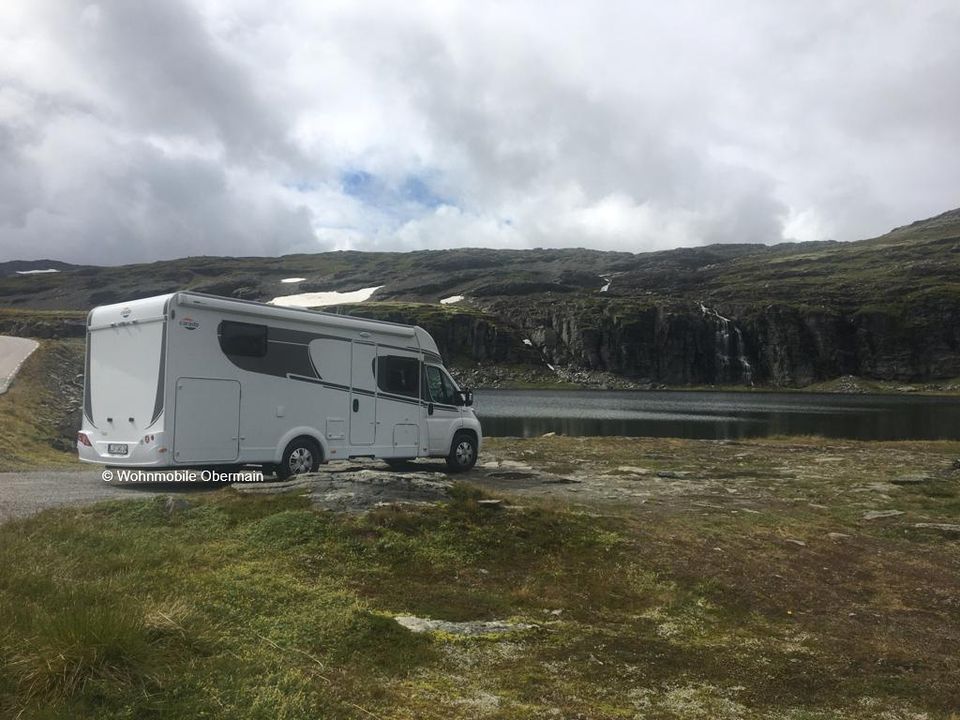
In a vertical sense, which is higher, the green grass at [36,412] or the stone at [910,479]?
the green grass at [36,412]

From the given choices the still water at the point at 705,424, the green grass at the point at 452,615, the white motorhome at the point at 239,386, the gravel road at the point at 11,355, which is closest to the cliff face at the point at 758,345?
the still water at the point at 705,424

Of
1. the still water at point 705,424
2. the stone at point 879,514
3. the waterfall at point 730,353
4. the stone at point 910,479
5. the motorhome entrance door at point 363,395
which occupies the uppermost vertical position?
the waterfall at point 730,353

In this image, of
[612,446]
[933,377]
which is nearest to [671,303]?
[933,377]

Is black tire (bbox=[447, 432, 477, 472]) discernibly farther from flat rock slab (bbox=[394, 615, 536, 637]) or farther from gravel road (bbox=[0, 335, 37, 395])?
gravel road (bbox=[0, 335, 37, 395])

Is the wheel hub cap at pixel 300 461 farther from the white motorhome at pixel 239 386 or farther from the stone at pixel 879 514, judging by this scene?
the stone at pixel 879 514

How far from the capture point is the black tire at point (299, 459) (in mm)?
13953

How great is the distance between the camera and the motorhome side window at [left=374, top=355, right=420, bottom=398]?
15961 mm

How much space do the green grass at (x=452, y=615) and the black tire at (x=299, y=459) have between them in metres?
3.41

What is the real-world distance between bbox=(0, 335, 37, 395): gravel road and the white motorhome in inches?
541

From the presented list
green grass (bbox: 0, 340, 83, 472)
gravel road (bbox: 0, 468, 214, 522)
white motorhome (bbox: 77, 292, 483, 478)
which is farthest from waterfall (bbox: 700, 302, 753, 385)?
gravel road (bbox: 0, 468, 214, 522)

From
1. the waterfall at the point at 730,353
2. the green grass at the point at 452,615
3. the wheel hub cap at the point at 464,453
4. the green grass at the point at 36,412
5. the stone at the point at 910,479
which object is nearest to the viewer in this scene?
the green grass at the point at 452,615

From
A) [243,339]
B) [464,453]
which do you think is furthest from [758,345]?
[243,339]

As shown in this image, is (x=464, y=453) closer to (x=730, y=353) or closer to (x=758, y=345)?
(x=730, y=353)

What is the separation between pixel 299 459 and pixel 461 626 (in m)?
8.67
